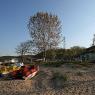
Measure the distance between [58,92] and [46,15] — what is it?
Result: 149 ft

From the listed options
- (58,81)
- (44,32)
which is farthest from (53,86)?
(44,32)

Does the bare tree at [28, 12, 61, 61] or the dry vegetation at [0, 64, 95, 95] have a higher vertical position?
the bare tree at [28, 12, 61, 61]

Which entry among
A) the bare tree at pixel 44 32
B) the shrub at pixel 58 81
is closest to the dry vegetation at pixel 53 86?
the shrub at pixel 58 81

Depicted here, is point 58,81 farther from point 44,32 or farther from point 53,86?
point 44,32

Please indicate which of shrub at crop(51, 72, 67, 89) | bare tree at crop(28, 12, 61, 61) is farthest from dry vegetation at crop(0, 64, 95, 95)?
bare tree at crop(28, 12, 61, 61)

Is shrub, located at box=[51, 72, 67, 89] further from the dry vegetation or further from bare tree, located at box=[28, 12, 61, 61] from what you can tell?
bare tree, located at box=[28, 12, 61, 61]

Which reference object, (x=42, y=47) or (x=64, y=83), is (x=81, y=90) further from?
(x=42, y=47)

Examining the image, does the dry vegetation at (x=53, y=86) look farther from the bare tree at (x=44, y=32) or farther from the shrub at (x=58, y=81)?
the bare tree at (x=44, y=32)

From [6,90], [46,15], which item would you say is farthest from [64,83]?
[46,15]

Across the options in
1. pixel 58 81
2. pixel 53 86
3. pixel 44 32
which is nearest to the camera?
pixel 53 86

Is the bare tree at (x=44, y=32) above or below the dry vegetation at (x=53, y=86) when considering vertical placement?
above

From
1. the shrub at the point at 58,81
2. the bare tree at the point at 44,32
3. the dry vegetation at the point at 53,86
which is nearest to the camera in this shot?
the dry vegetation at the point at 53,86

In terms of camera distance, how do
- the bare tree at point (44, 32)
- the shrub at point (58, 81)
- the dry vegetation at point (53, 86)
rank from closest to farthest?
the dry vegetation at point (53, 86)
the shrub at point (58, 81)
the bare tree at point (44, 32)

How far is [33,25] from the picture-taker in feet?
208
